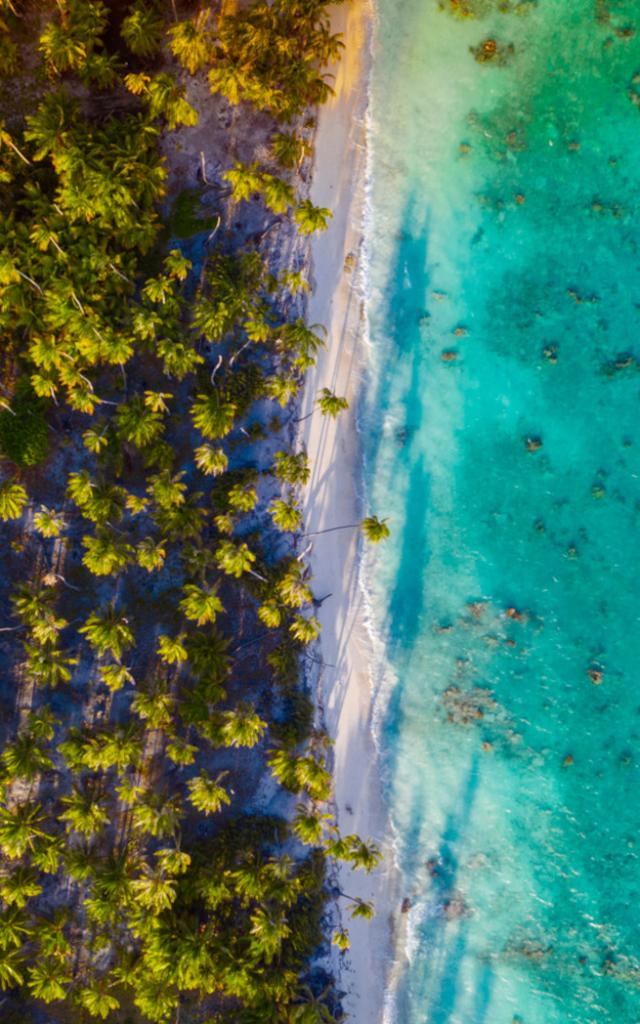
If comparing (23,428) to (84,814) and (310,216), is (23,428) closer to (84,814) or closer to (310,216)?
(310,216)

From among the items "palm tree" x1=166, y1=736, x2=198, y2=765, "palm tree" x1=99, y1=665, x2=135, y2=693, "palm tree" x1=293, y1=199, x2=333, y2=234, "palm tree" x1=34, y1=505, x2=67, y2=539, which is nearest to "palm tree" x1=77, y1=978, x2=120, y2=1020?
"palm tree" x1=166, y1=736, x2=198, y2=765

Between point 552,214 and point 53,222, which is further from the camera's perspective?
point 552,214

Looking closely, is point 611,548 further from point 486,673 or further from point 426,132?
point 426,132

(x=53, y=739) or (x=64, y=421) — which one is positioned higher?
(x=64, y=421)

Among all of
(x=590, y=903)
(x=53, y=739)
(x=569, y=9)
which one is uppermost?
(x=569, y=9)

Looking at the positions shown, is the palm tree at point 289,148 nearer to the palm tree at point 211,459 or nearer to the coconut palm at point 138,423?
the coconut palm at point 138,423

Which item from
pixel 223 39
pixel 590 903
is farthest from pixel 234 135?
pixel 590 903
